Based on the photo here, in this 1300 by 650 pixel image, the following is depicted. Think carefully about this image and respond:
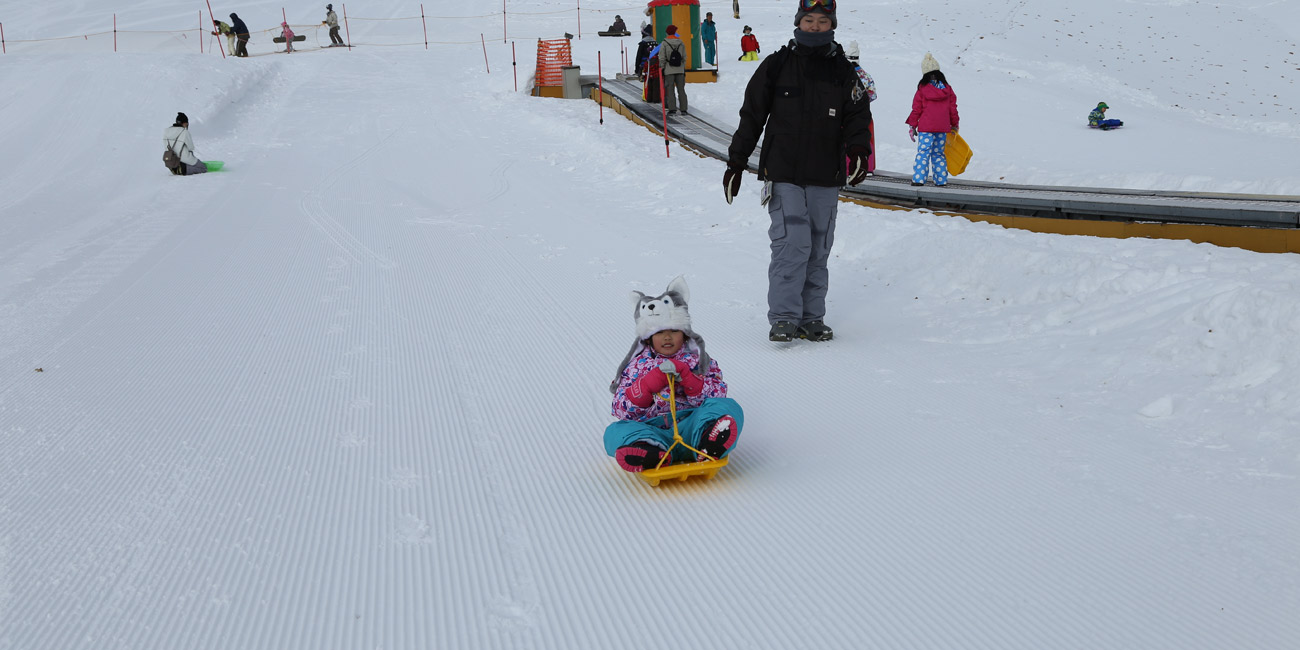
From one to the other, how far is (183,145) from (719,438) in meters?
11.7

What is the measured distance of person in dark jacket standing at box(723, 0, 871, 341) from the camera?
4992 millimetres

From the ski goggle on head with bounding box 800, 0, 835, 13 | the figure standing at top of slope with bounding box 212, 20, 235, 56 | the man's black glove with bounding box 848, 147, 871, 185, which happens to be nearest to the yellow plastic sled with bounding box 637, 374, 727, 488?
the man's black glove with bounding box 848, 147, 871, 185

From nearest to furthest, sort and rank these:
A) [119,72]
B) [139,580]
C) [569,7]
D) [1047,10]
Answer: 1. [139,580]
2. [119,72]
3. [1047,10]
4. [569,7]

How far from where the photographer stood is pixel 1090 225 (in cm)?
670

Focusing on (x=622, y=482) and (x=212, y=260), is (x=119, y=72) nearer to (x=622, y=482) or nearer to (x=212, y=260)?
(x=212, y=260)

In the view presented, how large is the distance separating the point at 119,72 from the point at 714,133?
13.2 m

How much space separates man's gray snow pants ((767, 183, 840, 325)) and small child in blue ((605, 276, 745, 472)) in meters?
1.58

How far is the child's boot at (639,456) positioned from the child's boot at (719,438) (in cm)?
18

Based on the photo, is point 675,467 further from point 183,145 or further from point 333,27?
point 333,27

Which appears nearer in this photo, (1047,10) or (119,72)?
(119,72)

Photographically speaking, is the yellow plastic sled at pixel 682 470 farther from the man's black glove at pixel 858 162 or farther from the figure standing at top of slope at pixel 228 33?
the figure standing at top of slope at pixel 228 33

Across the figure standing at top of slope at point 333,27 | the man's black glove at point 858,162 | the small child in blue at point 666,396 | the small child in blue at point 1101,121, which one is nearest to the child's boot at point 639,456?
the small child in blue at point 666,396

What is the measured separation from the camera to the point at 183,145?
12547 mm

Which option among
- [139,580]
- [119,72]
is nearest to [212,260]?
[139,580]
